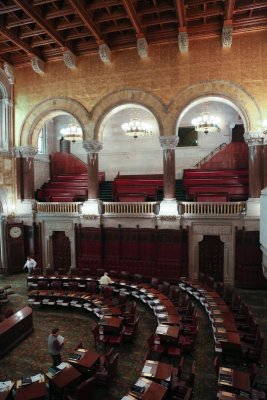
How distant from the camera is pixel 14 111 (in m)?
16.7

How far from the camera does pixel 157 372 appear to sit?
21.4 ft

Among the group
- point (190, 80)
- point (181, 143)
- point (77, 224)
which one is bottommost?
point (77, 224)

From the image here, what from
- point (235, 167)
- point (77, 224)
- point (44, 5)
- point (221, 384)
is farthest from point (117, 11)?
point (221, 384)

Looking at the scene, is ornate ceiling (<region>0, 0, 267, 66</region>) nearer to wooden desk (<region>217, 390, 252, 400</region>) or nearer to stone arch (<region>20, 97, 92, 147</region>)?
stone arch (<region>20, 97, 92, 147</region>)

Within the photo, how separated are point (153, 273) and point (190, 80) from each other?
9324 millimetres

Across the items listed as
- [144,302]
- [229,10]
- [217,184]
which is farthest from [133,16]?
[144,302]

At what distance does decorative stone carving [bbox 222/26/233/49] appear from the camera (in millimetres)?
13023

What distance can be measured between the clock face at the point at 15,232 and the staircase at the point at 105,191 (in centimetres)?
477

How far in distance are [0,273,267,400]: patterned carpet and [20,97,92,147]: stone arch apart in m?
8.49

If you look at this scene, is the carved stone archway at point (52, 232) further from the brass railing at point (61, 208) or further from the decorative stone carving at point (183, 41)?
the decorative stone carving at point (183, 41)

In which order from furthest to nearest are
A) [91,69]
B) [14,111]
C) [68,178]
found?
[68,178], [14,111], [91,69]

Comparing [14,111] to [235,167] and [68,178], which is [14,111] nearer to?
[68,178]

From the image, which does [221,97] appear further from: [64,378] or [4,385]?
[4,385]

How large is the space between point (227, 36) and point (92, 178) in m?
8.99
